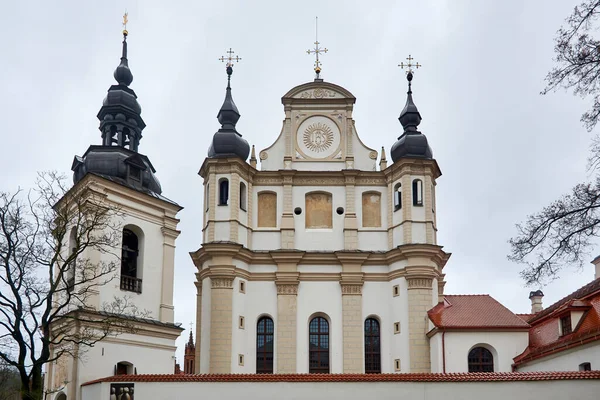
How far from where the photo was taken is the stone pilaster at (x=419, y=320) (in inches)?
1190

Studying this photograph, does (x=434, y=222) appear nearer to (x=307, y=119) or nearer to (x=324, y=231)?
(x=324, y=231)

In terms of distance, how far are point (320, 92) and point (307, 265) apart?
307 inches

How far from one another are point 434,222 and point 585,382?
1438 centimetres

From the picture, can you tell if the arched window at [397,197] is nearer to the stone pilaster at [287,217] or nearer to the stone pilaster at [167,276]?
the stone pilaster at [287,217]

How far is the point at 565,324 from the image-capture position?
26.2m

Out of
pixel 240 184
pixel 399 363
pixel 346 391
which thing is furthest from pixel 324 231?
Answer: pixel 346 391

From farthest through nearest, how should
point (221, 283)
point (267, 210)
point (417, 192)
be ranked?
point (267, 210), point (417, 192), point (221, 283)

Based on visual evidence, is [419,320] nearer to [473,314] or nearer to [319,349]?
[473,314]

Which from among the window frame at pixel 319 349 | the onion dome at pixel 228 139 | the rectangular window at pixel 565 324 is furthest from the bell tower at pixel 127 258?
the rectangular window at pixel 565 324

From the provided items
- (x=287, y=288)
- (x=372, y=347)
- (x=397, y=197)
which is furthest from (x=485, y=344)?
(x=287, y=288)

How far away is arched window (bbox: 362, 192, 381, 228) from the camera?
33.2 metres

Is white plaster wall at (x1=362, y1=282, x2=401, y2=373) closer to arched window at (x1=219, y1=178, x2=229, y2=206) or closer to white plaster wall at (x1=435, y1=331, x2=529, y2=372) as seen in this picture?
white plaster wall at (x1=435, y1=331, x2=529, y2=372)

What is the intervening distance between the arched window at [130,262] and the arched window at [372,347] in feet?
32.2

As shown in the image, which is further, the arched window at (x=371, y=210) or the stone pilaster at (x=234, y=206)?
the arched window at (x=371, y=210)
